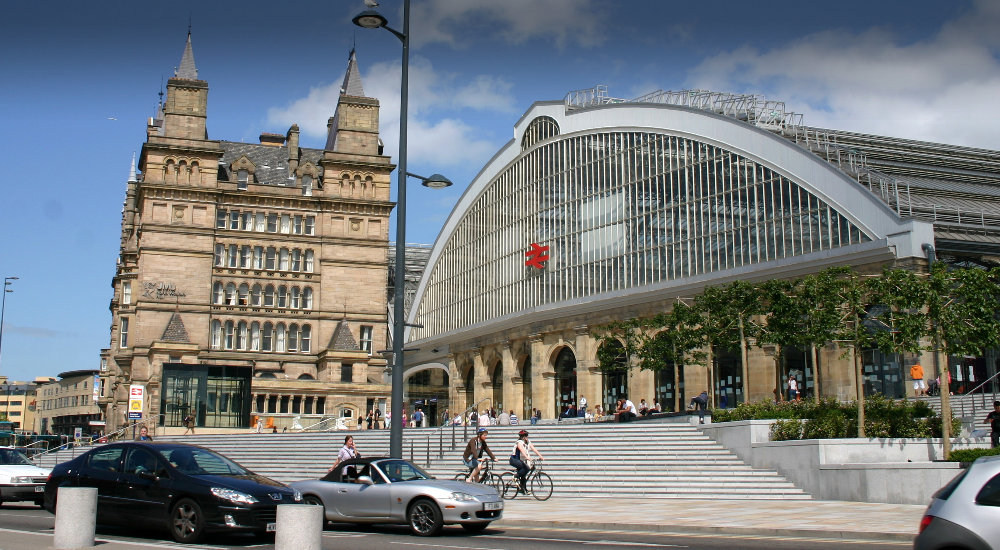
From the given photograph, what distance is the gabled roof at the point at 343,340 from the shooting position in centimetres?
7706

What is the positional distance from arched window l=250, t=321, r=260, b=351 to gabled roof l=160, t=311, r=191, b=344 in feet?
17.9

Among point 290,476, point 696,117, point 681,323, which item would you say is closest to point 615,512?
point 290,476

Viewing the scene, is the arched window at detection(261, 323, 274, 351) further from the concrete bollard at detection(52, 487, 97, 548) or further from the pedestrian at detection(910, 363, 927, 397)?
the concrete bollard at detection(52, 487, 97, 548)

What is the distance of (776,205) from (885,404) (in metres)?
23.3

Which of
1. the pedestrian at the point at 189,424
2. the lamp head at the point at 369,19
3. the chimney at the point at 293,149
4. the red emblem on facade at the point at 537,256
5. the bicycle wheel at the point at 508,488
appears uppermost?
the chimney at the point at 293,149

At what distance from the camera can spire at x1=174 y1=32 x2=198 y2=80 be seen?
77.8 m

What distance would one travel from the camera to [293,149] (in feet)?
279

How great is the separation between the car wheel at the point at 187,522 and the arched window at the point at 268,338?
210 ft

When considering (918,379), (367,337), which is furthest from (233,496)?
(367,337)

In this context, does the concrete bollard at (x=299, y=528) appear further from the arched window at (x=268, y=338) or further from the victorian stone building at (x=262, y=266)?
the arched window at (x=268, y=338)

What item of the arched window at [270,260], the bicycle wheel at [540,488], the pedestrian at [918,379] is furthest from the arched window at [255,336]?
the bicycle wheel at [540,488]

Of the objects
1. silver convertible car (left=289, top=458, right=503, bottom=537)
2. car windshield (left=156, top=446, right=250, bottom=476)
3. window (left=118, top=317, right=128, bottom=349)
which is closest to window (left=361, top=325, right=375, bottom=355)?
window (left=118, top=317, right=128, bottom=349)

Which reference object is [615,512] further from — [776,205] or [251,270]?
[251,270]

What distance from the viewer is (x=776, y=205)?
50500 millimetres
